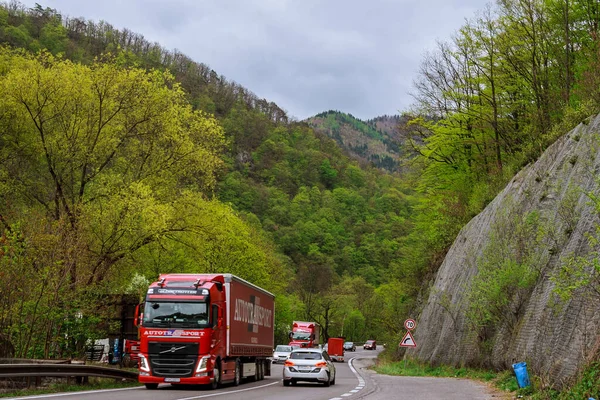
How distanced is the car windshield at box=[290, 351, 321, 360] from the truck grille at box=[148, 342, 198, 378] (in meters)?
5.95

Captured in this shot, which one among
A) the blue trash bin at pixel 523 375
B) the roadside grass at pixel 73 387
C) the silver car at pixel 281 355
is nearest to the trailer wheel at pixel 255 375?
the roadside grass at pixel 73 387

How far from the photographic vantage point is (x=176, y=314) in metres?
21.3

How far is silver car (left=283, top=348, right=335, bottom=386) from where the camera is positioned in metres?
24.8

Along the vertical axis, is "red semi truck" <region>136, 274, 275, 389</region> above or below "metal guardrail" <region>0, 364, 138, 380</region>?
above

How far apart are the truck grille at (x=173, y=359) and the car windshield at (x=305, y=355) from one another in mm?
5945

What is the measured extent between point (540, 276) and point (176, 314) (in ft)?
38.9

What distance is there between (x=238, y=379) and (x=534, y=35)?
2231 cm

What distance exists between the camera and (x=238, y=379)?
79.3 ft

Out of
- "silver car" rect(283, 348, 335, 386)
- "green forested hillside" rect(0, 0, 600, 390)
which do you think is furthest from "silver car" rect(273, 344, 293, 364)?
"silver car" rect(283, 348, 335, 386)

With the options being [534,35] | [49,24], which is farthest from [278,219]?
[534,35]

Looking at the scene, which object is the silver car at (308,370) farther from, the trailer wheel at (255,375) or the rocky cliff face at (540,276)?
the rocky cliff face at (540,276)

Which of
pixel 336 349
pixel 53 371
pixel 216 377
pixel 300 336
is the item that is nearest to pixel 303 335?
pixel 300 336

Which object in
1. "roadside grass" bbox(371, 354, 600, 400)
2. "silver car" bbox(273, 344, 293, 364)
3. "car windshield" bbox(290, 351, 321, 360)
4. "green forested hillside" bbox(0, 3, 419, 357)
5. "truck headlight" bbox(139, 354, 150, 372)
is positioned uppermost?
"green forested hillside" bbox(0, 3, 419, 357)

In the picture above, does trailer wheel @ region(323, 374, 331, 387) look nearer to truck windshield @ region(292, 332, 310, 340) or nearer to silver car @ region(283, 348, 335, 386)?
silver car @ region(283, 348, 335, 386)
